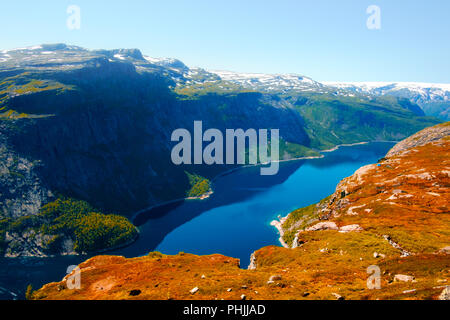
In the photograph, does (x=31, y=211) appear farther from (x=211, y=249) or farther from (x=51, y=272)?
(x=211, y=249)

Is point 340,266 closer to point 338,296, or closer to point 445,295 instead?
point 338,296

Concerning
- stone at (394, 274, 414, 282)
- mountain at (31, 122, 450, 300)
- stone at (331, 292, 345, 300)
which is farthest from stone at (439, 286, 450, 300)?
stone at (394, 274, 414, 282)

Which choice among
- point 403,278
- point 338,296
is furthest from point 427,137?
point 338,296

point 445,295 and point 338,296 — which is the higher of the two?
point 445,295

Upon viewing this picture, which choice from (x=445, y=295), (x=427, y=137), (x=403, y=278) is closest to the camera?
(x=445, y=295)

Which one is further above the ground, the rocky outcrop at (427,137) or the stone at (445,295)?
the stone at (445,295)

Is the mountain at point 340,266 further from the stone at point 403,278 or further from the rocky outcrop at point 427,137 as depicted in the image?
the rocky outcrop at point 427,137

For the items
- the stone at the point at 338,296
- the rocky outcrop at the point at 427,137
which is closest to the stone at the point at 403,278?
the stone at the point at 338,296
